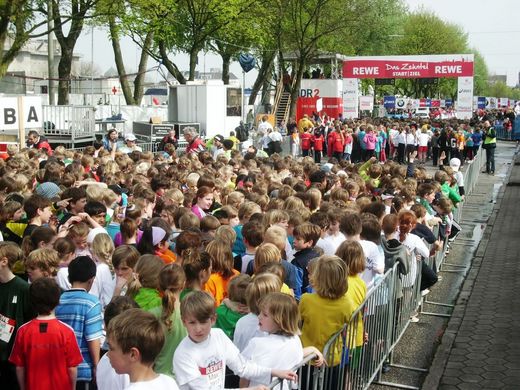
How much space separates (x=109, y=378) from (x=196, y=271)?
57.3 inches

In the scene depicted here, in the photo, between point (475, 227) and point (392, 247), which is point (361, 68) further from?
point (392, 247)

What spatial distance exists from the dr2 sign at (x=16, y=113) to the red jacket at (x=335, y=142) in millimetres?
10988

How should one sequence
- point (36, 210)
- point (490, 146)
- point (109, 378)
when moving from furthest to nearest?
point (490, 146), point (36, 210), point (109, 378)

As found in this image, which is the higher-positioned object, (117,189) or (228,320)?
(117,189)

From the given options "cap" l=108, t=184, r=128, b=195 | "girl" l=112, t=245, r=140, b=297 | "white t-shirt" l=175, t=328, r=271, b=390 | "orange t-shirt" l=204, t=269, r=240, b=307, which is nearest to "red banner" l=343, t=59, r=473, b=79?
"cap" l=108, t=184, r=128, b=195

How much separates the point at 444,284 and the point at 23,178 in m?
6.43

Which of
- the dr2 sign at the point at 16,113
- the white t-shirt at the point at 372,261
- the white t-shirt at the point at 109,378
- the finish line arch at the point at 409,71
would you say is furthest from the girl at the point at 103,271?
the finish line arch at the point at 409,71

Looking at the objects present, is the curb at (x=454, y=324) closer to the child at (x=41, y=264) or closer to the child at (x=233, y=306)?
the child at (x=233, y=306)

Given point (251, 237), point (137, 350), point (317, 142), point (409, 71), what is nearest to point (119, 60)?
point (409, 71)

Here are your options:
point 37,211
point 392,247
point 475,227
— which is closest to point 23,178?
point 37,211

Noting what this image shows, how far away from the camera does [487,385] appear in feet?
24.4

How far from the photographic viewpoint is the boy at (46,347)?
4879 mm

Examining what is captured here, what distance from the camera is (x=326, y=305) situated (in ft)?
18.3

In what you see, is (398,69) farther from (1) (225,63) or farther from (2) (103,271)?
(2) (103,271)
